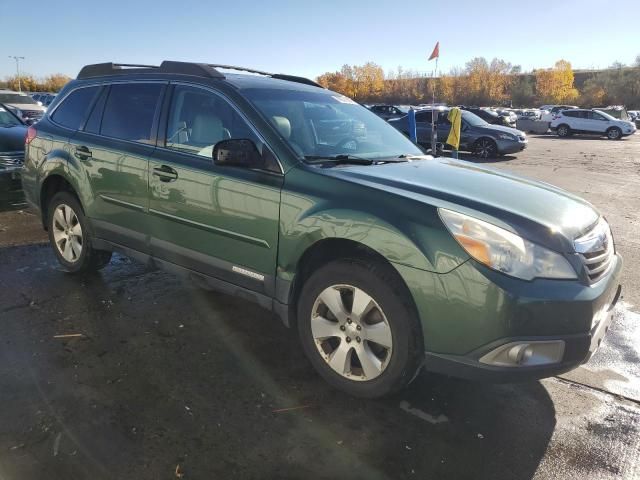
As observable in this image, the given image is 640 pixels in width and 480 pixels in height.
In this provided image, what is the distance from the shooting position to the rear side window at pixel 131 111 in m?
3.86

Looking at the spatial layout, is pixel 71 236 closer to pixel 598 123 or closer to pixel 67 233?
pixel 67 233

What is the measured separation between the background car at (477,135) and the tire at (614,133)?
53.0 feet

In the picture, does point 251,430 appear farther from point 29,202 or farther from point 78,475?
point 29,202

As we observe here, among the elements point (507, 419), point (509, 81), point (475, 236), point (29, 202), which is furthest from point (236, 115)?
point (509, 81)

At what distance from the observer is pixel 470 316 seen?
94.3 inches

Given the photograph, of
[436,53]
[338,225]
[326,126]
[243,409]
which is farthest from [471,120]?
[243,409]

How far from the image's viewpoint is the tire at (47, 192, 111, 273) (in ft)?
14.8

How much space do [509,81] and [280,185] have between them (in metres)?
118

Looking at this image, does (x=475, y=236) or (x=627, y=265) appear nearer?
(x=475, y=236)

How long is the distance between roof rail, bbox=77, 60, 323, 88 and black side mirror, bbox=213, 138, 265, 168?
2.56ft

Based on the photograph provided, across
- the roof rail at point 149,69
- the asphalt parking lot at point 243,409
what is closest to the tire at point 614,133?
the asphalt parking lot at point 243,409

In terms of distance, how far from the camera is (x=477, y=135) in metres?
16.4

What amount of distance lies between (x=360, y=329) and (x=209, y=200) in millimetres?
1345

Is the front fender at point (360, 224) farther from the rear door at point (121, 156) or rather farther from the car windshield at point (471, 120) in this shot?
the car windshield at point (471, 120)
